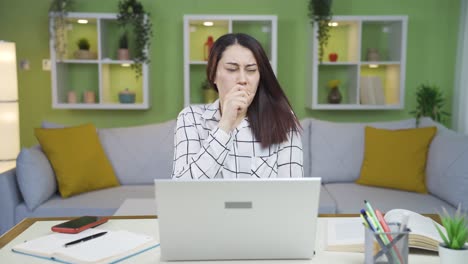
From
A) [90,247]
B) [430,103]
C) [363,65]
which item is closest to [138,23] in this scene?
[363,65]

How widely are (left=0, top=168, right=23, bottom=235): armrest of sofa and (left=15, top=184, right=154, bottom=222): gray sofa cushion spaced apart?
0.11ft

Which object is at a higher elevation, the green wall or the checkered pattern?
the green wall

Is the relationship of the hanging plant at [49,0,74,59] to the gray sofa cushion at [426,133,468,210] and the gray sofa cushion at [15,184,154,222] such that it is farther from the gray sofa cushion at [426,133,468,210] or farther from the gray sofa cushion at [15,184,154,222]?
the gray sofa cushion at [426,133,468,210]

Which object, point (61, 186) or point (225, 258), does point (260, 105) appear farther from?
point (61, 186)

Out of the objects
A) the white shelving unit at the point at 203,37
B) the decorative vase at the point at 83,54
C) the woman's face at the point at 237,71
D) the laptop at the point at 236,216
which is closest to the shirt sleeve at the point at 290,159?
the woman's face at the point at 237,71

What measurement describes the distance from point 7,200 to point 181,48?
2.02 metres

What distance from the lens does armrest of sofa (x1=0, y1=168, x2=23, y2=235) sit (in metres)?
2.73

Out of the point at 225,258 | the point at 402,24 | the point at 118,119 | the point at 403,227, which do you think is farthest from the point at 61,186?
the point at 402,24

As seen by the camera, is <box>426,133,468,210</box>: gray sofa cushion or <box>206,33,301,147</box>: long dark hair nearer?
<box>206,33,301,147</box>: long dark hair

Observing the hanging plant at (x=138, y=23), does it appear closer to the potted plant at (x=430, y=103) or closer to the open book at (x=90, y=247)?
the potted plant at (x=430, y=103)

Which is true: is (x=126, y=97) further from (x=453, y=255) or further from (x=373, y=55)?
(x=453, y=255)

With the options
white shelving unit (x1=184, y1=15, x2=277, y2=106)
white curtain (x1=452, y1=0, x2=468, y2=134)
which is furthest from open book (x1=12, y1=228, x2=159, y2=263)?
white curtain (x1=452, y1=0, x2=468, y2=134)

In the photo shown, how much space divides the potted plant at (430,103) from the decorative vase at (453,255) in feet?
10.7

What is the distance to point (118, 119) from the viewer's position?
4.29m
